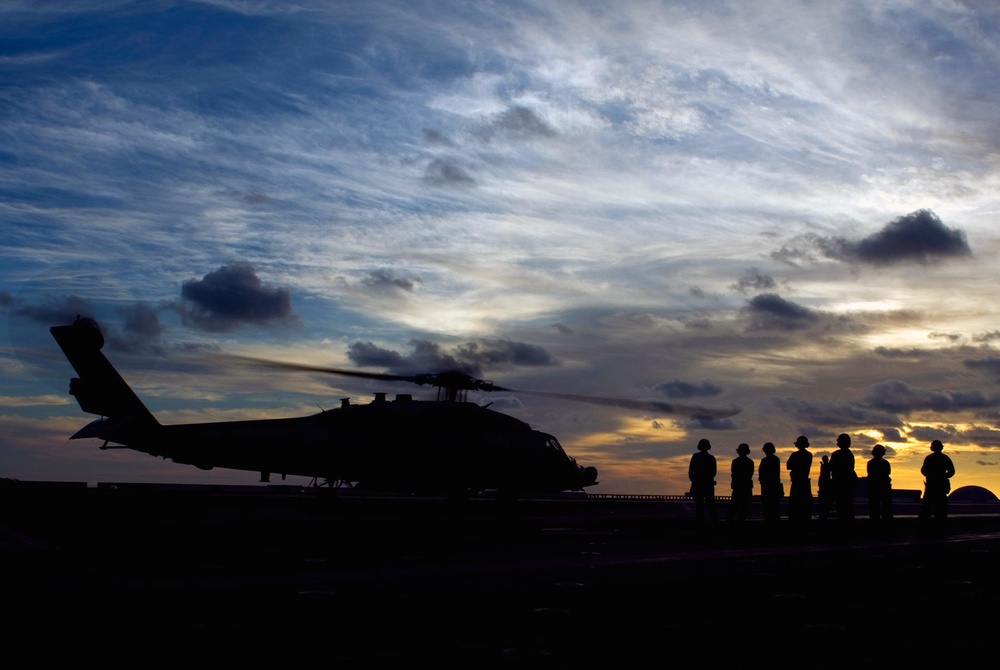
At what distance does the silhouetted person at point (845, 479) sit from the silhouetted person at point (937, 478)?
2.06 metres

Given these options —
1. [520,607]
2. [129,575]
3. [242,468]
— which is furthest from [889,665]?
[242,468]

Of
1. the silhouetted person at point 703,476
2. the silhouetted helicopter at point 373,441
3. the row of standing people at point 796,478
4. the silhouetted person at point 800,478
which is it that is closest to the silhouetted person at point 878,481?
the row of standing people at point 796,478

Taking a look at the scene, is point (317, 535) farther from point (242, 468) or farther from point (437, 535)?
point (242, 468)

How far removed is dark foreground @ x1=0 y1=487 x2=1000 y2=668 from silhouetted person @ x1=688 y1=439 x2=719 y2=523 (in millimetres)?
5001

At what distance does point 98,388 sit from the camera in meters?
38.2

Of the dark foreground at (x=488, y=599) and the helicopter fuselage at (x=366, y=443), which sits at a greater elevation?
the helicopter fuselage at (x=366, y=443)

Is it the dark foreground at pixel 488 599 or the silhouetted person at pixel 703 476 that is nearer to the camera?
the dark foreground at pixel 488 599

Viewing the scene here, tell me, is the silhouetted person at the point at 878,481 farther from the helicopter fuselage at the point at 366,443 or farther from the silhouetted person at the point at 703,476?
the helicopter fuselage at the point at 366,443

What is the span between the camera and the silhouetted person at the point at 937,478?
2627 cm

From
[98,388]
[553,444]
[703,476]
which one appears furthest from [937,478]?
[98,388]

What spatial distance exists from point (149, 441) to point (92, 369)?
5576mm

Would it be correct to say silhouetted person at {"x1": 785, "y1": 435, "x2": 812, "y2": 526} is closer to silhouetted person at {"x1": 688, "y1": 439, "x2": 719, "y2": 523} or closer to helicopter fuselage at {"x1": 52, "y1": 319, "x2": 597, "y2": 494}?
silhouetted person at {"x1": 688, "y1": 439, "x2": 719, "y2": 523}

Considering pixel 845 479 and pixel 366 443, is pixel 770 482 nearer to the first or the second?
pixel 845 479

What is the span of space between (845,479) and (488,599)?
17.9 meters
